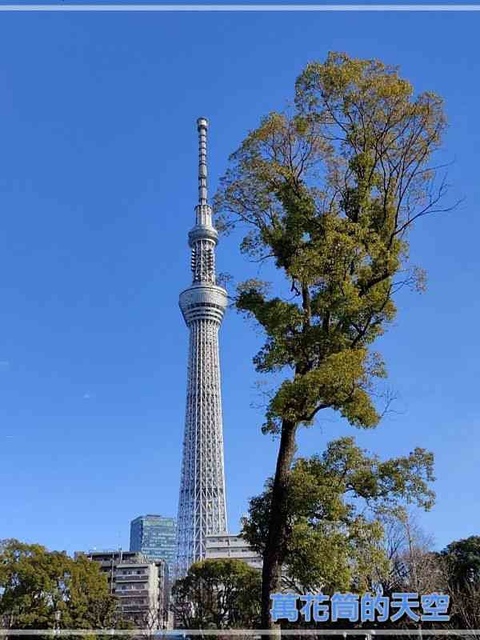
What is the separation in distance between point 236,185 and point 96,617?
18430mm

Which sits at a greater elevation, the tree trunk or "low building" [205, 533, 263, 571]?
the tree trunk

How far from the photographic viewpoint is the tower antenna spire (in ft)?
169

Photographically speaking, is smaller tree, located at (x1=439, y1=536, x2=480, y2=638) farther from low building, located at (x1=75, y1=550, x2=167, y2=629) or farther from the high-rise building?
the high-rise building

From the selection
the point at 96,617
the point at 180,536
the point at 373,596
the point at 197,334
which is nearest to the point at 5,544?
the point at 96,617

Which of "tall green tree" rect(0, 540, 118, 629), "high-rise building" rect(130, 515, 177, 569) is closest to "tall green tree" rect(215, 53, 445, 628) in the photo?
"tall green tree" rect(0, 540, 118, 629)

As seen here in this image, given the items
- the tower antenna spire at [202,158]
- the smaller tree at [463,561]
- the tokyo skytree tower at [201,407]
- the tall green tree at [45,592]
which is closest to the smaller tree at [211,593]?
the tall green tree at [45,592]

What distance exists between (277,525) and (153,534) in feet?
321

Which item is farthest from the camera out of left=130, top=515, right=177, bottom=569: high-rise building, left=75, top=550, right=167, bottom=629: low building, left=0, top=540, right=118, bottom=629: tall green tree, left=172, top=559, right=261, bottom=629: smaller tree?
left=130, top=515, right=177, bottom=569: high-rise building

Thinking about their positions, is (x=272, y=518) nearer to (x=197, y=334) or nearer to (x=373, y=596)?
(x=373, y=596)

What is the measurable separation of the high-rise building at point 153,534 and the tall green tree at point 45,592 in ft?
247

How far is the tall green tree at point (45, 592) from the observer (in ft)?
66.4

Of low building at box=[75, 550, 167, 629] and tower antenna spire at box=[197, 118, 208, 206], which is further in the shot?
tower antenna spire at box=[197, 118, 208, 206]

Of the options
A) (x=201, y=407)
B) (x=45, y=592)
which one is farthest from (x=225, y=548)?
(x=45, y=592)

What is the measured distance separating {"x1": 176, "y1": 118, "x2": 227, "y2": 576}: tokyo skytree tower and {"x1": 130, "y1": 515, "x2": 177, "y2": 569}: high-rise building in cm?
4825
